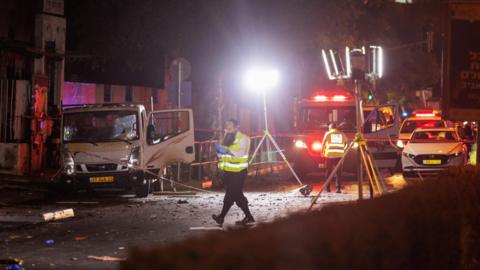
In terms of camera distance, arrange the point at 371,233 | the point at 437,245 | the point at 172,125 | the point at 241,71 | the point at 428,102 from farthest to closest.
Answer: the point at 428,102
the point at 241,71
the point at 172,125
the point at 437,245
the point at 371,233

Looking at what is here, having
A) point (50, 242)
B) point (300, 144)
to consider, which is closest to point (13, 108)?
point (300, 144)

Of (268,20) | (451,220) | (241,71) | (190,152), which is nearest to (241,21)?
(268,20)

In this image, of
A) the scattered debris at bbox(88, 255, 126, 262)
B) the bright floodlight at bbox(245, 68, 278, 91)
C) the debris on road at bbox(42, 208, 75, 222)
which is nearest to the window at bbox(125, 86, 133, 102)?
the bright floodlight at bbox(245, 68, 278, 91)

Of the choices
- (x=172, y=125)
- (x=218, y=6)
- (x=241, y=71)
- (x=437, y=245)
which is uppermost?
(x=218, y=6)

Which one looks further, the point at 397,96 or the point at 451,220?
the point at 397,96

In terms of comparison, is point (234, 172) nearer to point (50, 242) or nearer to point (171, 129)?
point (50, 242)

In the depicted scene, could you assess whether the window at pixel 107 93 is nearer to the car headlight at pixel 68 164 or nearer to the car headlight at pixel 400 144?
the car headlight at pixel 68 164

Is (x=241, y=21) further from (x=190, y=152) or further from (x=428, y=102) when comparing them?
(x=428, y=102)

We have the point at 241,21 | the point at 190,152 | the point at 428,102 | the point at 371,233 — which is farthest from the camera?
the point at 428,102

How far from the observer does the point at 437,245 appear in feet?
19.9

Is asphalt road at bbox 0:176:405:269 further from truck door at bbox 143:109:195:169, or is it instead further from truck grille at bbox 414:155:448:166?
truck grille at bbox 414:155:448:166

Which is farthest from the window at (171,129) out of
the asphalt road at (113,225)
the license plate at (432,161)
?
the license plate at (432,161)

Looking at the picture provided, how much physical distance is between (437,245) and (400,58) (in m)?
46.1

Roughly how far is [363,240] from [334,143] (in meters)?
13.3
